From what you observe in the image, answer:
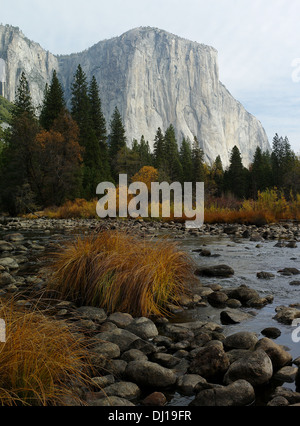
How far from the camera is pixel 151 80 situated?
446ft

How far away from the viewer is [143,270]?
387 centimetres

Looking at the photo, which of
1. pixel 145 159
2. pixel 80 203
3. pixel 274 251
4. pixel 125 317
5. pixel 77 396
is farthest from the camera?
pixel 145 159

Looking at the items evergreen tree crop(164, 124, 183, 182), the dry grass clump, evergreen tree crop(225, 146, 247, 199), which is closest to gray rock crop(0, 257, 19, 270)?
the dry grass clump

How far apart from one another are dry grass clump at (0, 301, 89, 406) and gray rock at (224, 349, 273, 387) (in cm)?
97

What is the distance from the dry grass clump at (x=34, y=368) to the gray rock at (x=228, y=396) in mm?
685

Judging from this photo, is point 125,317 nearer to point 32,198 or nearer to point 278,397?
point 278,397

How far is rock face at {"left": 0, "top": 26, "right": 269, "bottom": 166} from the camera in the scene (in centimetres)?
12925

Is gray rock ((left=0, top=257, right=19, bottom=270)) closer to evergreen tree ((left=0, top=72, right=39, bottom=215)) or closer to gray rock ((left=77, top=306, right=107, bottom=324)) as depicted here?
gray rock ((left=77, top=306, right=107, bottom=324))

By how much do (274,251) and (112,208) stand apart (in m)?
12.5

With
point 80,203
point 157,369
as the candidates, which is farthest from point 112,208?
point 157,369

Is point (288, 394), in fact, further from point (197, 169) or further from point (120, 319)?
point (197, 169)

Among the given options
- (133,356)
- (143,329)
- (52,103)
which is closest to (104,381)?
(133,356)

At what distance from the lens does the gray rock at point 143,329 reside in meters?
3.13

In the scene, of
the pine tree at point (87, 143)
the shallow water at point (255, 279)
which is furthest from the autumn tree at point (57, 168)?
the shallow water at point (255, 279)
